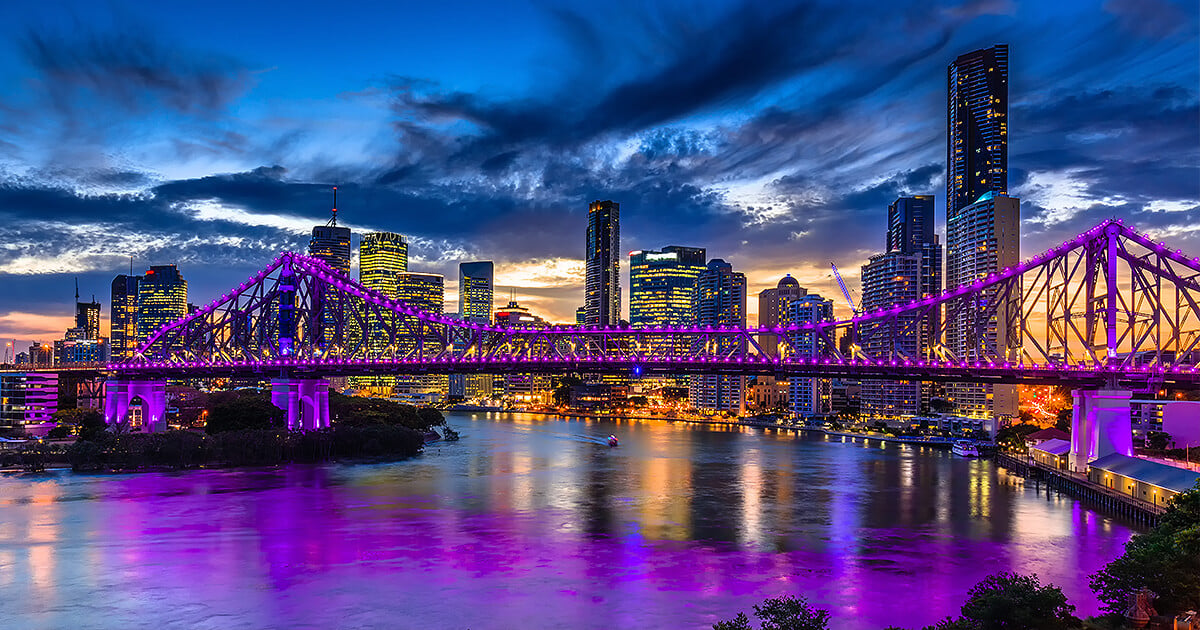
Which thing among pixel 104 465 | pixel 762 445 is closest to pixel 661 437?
pixel 762 445

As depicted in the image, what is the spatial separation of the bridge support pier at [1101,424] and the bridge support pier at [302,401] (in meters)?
61.5

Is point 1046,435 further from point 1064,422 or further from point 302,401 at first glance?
point 302,401

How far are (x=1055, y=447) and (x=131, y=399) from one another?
81.8 metres

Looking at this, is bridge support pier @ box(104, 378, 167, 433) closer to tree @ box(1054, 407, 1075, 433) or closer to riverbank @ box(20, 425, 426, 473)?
riverbank @ box(20, 425, 426, 473)

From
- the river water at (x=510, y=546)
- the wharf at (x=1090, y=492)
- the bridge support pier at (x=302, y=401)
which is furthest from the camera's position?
the bridge support pier at (x=302, y=401)

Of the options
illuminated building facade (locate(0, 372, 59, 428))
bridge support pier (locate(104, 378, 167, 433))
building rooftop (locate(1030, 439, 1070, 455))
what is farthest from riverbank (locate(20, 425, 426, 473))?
building rooftop (locate(1030, 439, 1070, 455))

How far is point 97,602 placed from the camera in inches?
1169

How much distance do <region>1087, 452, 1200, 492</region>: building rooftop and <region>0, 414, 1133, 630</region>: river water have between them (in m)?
3.36

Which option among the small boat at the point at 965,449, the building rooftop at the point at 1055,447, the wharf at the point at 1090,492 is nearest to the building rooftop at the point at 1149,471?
the wharf at the point at 1090,492

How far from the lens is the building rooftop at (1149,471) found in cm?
4429

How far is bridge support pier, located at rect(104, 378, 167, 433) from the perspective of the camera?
86.8m

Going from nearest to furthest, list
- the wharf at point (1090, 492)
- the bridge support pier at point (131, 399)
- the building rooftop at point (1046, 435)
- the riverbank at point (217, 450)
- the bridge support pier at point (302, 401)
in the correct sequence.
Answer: the wharf at point (1090, 492), the riverbank at point (217, 450), the building rooftop at point (1046, 435), the bridge support pier at point (302, 401), the bridge support pier at point (131, 399)

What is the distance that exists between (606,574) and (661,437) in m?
84.4

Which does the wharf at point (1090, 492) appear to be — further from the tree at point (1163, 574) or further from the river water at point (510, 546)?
the tree at point (1163, 574)
